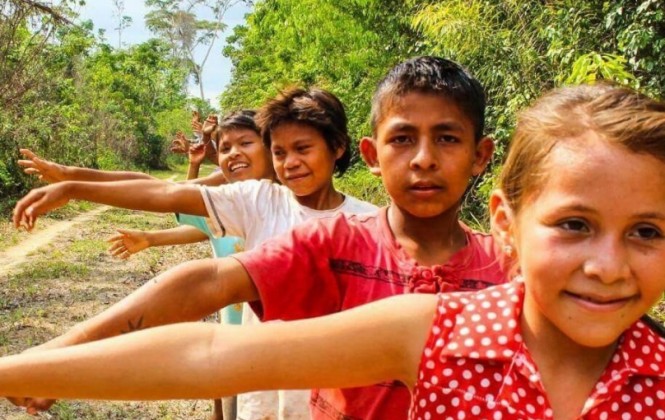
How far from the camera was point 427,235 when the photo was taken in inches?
67.0

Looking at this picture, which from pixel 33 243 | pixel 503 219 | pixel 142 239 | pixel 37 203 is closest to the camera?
pixel 503 219

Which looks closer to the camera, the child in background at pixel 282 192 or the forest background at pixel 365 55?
the child in background at pixel 282 192

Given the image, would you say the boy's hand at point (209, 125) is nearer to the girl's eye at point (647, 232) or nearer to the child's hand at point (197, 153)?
the child's hand at point (197, 153)

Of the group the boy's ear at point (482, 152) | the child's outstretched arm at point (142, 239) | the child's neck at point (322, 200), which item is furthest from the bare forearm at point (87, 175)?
the boy's ear at point (482, 152)

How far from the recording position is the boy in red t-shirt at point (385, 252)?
1434 millimetres

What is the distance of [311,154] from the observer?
269cm

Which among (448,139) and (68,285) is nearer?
(448,139)

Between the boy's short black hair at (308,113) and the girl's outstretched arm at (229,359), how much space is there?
171cm

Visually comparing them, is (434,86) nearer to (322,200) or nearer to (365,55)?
(322,200)

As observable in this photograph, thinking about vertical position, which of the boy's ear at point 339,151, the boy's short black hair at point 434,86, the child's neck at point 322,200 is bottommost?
the child's neck at point 322,200

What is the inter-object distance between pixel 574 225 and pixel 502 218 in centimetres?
22

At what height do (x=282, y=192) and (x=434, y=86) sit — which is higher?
(x=434, y=86)

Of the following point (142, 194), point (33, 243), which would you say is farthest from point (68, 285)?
point (142, 194)

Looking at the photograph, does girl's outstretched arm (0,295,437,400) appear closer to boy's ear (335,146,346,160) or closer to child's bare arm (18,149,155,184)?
child's bare arm (18,149,155,184)
